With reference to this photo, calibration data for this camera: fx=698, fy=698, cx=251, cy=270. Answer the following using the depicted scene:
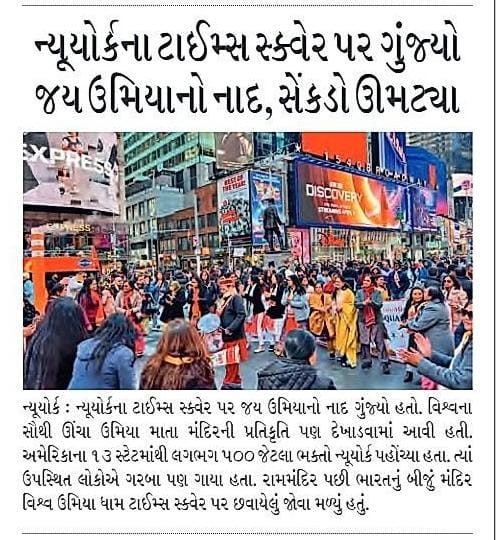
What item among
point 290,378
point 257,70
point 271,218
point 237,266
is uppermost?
point 257,70

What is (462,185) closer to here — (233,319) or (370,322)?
(370,322)

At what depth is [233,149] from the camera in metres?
1.53

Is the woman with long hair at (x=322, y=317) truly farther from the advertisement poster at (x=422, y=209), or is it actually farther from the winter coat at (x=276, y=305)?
the advertisement poster at (x=422, y=209)

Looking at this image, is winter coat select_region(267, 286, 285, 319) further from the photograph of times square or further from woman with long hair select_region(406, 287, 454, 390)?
woman with long hair select_region(406, 287, 454, 390)

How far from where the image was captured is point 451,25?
1.50 m

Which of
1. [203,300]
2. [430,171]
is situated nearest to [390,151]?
[430,171]

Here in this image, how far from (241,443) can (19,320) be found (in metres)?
0.55

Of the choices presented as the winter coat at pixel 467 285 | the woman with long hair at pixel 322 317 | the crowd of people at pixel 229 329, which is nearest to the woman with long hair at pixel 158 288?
the crowd of people at pixel 229 329

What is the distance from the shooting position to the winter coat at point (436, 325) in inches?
59.6

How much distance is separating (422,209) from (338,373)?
412 mm

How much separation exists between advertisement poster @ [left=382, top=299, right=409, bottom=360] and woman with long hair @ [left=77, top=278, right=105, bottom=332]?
2.03 feet

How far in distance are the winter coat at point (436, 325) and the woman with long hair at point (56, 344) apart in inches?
28.6

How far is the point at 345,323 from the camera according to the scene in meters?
1.52

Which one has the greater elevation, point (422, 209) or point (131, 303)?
point (422, 209)
